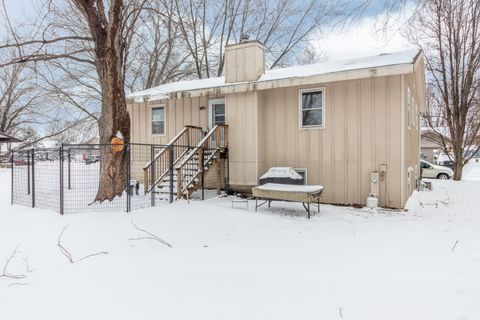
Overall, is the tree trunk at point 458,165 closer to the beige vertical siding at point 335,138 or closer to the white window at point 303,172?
the beige vertical siding at point 335,138

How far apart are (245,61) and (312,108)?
240 centimetres

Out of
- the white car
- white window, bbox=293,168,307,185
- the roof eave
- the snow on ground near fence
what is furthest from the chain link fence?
the white car

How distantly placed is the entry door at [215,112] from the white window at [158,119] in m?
1.82

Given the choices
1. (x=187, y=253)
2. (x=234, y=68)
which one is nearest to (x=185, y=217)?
(x=187, y=253)

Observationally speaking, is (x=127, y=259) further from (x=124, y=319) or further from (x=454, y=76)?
(x=454, y=76)

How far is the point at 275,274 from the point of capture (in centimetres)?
354

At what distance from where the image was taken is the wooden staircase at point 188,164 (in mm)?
7742

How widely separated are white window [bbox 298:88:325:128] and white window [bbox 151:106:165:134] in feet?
15.5

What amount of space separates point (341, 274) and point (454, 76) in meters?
16.7

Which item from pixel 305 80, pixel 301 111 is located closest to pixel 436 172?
pixel 301 111

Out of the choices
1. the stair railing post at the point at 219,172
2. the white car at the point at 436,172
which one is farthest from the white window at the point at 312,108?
the white car at the point at 436,172

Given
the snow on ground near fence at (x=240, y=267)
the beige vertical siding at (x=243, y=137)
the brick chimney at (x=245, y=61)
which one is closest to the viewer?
the snow on ground near fence at (x=240, y=267)

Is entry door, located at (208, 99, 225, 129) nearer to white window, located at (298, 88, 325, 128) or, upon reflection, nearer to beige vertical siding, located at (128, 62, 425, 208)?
beige vertical siding, located at (128, 62, 425, 208)

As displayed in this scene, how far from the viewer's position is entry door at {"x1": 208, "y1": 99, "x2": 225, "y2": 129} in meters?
9.88
